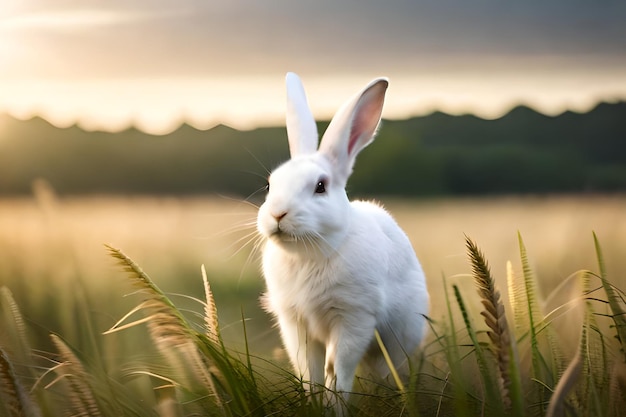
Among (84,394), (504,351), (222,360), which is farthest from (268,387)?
(504,351)

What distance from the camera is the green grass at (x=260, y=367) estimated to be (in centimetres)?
173

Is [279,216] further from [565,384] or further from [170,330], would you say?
[565,384]

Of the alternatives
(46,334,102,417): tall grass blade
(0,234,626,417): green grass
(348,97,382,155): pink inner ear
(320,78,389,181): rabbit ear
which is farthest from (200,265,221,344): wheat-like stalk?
(348,97,382,155): pink inner ear

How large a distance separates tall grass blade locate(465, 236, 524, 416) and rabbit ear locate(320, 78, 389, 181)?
150 cm

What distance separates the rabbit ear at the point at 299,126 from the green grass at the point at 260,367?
1.04m

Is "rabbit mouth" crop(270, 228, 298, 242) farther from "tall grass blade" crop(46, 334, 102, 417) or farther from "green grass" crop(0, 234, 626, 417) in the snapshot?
"tall grass blade" crop(46, 334, 102, 417)

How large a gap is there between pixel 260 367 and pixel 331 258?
0.68 meters

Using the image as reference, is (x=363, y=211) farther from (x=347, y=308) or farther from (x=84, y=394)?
(x=84, y=394)

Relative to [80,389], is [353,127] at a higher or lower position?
higher

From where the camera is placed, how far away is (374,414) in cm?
234

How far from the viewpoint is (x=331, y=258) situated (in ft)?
9.97

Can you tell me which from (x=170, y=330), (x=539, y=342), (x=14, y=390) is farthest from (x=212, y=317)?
(x=539, y=342)

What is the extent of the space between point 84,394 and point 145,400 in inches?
11.2

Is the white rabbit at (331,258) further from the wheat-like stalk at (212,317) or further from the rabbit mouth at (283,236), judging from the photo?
the wheat-like stalk at (212,317)
